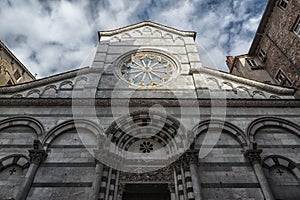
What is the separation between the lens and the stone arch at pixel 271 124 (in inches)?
324

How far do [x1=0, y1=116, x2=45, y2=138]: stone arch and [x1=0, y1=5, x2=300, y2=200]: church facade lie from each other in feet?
0.12

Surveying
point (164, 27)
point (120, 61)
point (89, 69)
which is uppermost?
point (164, 27)

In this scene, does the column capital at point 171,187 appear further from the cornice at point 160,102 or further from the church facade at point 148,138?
the cornice at point 160,102

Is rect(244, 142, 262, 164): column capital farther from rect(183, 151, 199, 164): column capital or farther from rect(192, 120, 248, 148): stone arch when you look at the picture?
rect(183, 151, 199, 164): column capital

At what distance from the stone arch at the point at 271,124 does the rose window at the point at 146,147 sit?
354 centimetres

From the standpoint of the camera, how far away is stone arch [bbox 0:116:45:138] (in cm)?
806

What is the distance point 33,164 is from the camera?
689 centimetres

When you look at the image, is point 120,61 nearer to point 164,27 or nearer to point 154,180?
point 164,27

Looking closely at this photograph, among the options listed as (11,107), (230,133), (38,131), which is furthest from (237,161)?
(11,107)

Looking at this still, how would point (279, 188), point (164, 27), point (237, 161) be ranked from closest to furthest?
1. point (279, 188)
2. point (237, 161)
3. point (164, 27)

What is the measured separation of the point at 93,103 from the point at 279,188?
6923mm

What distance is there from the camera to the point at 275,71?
13.9 metres

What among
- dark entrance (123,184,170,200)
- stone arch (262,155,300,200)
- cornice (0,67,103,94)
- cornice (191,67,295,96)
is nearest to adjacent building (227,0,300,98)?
cornice (191,67,295,96)

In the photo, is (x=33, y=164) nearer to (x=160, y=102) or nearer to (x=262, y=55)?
(x=160, y=102)
